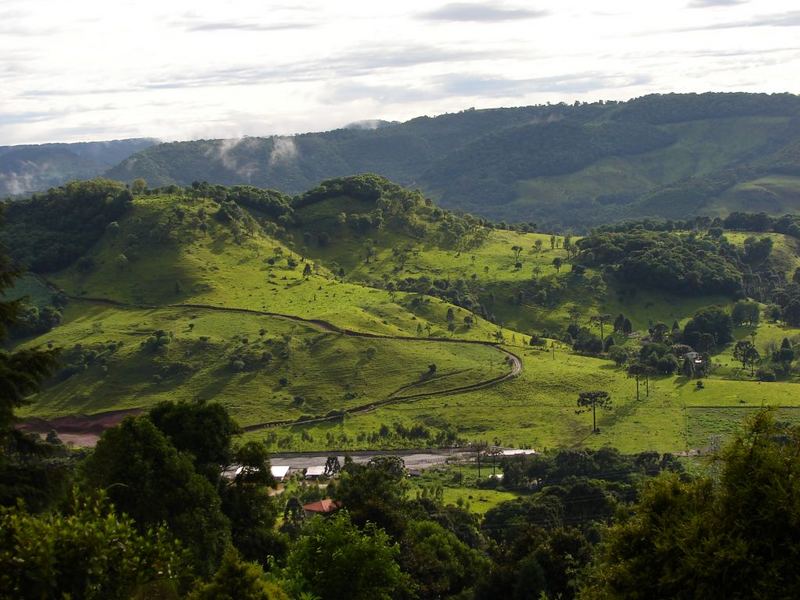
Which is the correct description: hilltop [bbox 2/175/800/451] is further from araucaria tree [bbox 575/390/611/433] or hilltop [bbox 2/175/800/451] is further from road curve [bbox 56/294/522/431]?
araucaria tree [bbox 575/390/611/433]

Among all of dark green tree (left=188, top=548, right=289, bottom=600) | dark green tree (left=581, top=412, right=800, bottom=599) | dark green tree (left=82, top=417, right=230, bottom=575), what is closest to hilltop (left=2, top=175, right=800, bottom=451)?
dark green tree (left=82, top=417, right=230, bottom=575)

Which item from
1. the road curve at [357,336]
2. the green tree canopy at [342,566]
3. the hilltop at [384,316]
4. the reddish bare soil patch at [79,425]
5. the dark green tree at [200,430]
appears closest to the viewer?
the green tree canopy at [342,566]

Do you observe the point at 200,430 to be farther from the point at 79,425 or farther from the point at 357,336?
the point at 357,336

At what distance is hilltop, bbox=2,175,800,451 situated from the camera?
10581 cm

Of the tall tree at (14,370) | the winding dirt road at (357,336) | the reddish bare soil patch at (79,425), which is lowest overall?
the reddish bare soil patch at (79,425)

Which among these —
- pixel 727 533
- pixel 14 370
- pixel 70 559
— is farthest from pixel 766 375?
pixel 70 559

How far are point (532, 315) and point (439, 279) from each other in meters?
16.9

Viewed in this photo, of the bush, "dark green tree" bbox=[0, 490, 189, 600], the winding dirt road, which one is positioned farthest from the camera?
the bush

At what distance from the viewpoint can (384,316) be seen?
132 meters

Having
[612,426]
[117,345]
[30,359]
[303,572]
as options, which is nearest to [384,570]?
[303,572]

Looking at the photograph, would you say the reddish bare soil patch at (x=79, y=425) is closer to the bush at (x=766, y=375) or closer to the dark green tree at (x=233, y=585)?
the bush at (x=766, y=375)

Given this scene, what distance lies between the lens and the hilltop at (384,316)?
106 metres

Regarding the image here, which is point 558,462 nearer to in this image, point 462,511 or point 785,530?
point 462,511

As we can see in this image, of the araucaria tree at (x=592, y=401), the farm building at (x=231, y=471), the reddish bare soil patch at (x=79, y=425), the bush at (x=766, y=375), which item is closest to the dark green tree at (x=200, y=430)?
the farm building at (x=231, y=471)
